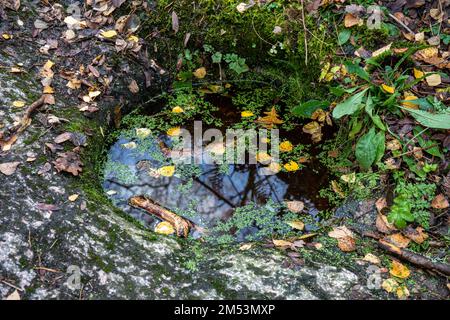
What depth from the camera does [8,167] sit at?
8.18ft

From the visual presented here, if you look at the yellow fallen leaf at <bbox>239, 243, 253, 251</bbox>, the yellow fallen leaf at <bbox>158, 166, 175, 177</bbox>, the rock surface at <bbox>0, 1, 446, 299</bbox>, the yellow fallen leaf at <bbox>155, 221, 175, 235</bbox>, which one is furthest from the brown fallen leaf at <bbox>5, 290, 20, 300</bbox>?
the yellow fallen leaf at <bbox>158, 166, 175, 177</bbox>

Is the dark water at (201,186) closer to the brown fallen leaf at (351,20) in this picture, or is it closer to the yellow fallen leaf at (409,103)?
the yellow fallen leaf at (409,103)

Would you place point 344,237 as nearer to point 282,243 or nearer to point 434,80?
point 282,243

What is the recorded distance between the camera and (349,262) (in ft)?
7.79

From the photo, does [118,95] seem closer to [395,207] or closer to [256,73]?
[256,73]

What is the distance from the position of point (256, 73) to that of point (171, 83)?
0.78 metres

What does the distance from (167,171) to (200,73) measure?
1.18 meters

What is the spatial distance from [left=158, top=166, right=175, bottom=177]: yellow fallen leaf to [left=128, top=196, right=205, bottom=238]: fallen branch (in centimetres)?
27

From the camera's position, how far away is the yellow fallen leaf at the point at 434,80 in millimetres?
3016

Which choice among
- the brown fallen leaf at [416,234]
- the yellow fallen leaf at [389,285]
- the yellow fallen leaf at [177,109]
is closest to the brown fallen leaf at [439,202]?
the brown fallen leaf at [416,234]

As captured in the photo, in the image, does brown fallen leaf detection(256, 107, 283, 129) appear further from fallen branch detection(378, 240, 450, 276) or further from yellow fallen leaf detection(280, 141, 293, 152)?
fallen branch detection(378, 240, 450, 276)

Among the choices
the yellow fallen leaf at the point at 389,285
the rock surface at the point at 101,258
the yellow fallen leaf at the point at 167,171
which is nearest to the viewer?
the rock surface at the point at 101,258

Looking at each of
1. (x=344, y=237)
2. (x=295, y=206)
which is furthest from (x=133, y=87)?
(x=344, y=237)

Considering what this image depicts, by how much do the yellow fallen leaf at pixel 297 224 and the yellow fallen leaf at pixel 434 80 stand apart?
54.2 inches
